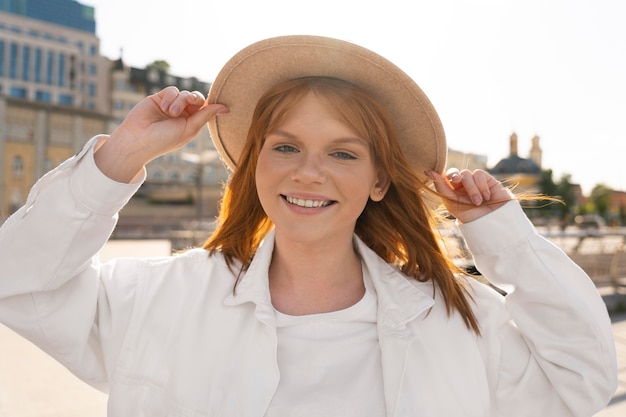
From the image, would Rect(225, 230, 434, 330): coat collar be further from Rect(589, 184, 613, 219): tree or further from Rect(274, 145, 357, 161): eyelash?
Rect(589, 184, 613, 219): tree

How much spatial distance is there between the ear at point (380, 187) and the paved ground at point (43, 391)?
260cm

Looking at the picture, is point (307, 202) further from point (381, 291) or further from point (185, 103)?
point (185, 103)

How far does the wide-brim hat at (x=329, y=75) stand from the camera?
191 cm

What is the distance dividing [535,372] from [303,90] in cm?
119

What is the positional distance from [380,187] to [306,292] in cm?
50

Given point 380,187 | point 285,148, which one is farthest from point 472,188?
point 285,148

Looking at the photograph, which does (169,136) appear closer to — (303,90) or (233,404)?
(303,90)

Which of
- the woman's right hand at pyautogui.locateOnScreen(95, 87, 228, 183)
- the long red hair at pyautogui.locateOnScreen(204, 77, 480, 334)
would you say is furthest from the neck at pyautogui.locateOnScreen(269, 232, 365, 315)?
the woman's right hand at pyautogui.locateOnScreen(95, 87, 228, 183)

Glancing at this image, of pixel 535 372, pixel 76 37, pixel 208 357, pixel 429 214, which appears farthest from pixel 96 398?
pixel 76 37

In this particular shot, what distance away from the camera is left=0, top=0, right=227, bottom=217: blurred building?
47372mm

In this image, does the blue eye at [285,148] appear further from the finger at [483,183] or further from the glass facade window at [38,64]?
the glass facade window at [38,64]

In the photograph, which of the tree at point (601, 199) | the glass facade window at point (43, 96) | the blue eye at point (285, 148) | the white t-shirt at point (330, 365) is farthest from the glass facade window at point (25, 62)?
the tree at point (601, 199)

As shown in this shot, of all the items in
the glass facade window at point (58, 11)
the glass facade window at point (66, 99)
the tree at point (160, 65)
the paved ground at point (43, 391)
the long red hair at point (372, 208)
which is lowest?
the paved ground at point (43, 391)

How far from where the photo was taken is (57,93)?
58719mm
